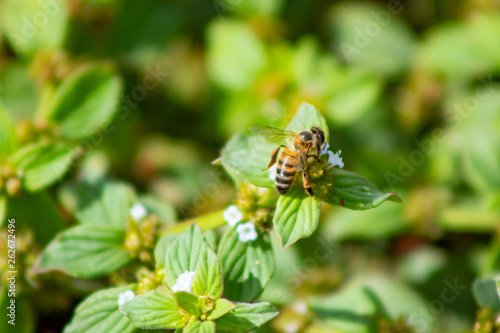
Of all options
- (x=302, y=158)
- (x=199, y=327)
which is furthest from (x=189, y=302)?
(x=302, y=158)

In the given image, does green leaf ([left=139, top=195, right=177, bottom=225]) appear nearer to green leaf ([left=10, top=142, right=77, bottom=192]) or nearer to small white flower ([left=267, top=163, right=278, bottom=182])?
green leaf ([left=10, top=142, right=77, bottom=192])

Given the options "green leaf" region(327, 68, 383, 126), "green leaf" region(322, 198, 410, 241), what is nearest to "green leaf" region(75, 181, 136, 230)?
"green leaf" region(322, 198, 410, 241)

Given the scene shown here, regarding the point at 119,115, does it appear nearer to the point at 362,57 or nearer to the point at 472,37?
the point at 362,57

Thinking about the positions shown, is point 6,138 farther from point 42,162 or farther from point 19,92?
point 19,92

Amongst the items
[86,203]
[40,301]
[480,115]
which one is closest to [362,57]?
[480,115]

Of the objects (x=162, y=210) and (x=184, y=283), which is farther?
(x=162, y=210)

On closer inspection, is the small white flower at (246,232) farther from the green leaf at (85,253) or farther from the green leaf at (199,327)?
the green leaf at (85,253)
